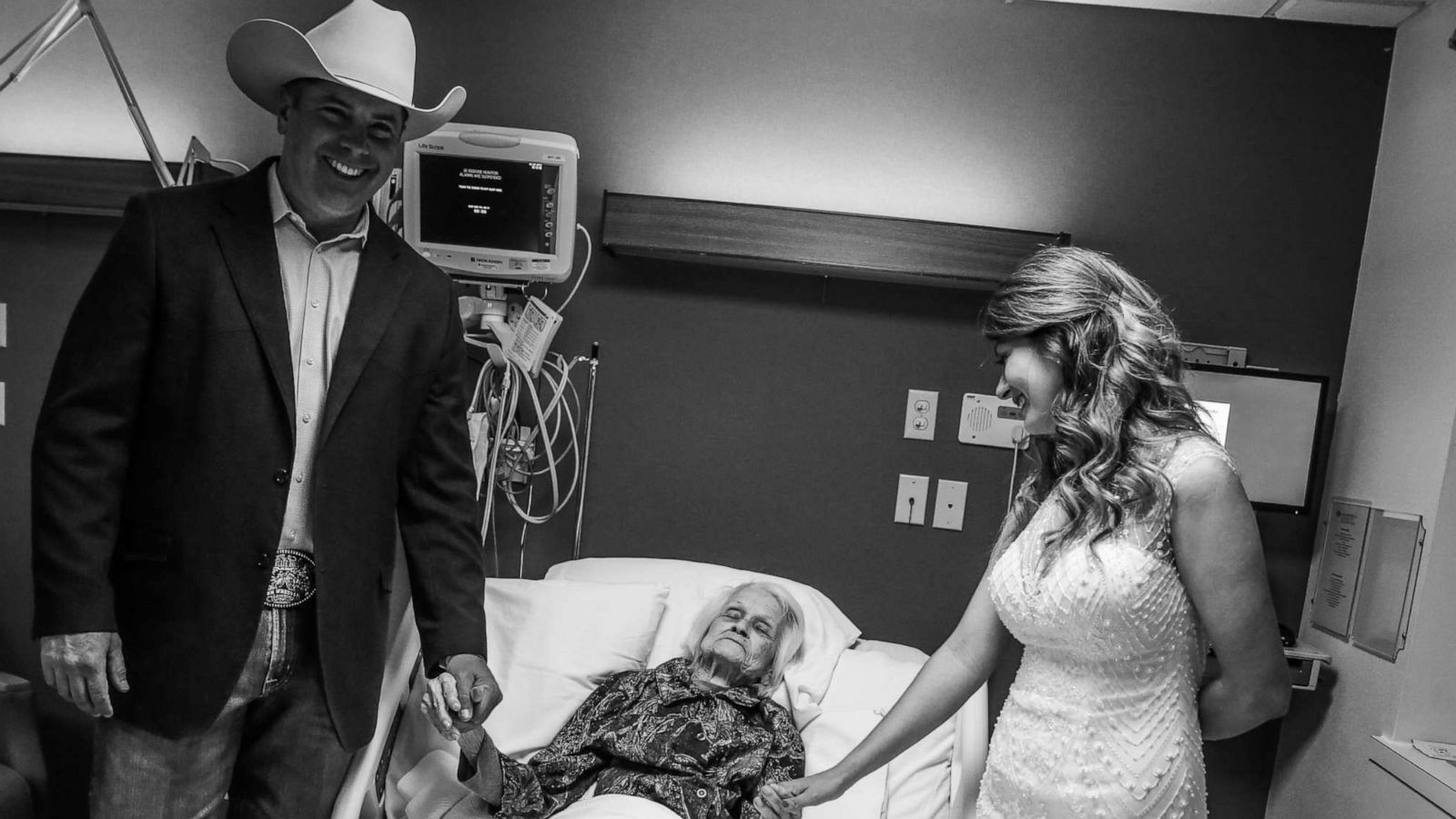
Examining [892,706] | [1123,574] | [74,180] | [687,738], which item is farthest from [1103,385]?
[74,180]

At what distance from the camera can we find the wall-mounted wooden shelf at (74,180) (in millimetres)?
2576

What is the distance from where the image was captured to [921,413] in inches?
102

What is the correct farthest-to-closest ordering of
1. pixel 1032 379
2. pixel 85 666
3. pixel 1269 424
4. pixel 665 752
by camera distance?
1. pixel 1269 424
2. pixel 665 752
3. pixel 1032 379
4. pixel 85 666

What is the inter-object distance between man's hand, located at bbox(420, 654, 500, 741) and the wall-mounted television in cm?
184

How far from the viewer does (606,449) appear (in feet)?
8.76

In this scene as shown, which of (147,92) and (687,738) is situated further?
(147,92)

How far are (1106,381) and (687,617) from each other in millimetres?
1413

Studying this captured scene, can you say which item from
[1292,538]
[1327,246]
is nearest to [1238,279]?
[1327,246]

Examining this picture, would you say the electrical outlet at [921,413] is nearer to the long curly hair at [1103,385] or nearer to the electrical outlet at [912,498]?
the electrical outlet at [912,498]

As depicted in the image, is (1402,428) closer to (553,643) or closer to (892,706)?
(892,706)

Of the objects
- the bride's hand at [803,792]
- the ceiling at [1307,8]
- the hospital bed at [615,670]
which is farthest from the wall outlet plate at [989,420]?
the bride's hand at [803,792]

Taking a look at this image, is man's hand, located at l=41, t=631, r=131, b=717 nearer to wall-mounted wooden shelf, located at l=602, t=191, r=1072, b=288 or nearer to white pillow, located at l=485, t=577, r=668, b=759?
white pillow, located at l=485, t=577, r=668, b=759

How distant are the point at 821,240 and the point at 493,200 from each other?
2.82 ft

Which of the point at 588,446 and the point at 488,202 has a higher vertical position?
the point at 488,202
